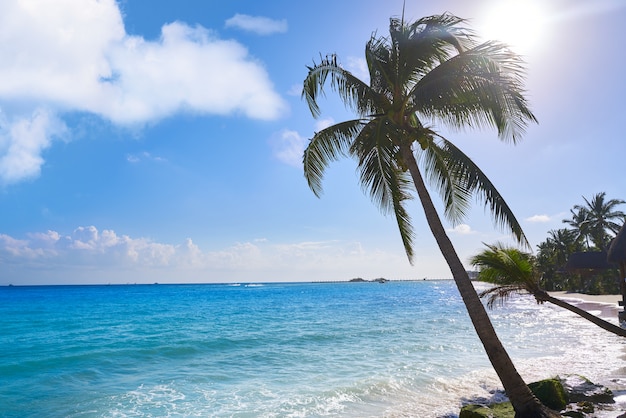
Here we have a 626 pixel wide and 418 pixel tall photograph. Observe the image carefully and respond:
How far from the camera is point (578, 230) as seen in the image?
57312 millimetres

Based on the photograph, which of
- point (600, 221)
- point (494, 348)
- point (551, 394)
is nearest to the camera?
point (494, 348)

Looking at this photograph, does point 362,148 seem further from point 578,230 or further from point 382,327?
point 578,230

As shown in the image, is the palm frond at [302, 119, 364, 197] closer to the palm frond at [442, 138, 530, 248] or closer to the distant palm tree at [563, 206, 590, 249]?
the palm frond at [442, 138, 530, 248]

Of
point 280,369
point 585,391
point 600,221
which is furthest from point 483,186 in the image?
point 600,221

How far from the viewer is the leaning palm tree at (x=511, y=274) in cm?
728

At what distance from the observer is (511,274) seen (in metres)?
7.38

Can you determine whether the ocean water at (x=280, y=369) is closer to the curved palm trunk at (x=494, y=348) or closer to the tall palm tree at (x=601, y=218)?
the curved palm trunk at (x=494, y=348)

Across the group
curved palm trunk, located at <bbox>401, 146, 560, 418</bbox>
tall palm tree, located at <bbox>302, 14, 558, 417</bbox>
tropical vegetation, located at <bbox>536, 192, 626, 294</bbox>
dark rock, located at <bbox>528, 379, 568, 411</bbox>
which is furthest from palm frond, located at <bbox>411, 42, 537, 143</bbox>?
tropical vegetation, located at <bbox>536, 192, 626, 294</bbox>

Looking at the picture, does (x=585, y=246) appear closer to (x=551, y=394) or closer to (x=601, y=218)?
(x=601, y=218)

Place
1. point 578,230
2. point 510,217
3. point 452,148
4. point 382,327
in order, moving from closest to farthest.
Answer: point 510,217 → point 452,148 → point 382,327 → point 578,230

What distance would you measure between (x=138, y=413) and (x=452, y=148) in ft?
31.1

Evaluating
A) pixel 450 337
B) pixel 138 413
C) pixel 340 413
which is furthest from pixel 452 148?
pixel 450 337

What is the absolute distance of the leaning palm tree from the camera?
23.9ft

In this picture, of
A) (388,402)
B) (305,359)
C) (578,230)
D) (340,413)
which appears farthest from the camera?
(578,230)
